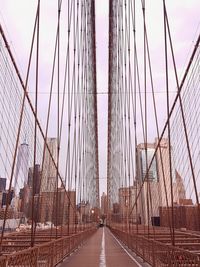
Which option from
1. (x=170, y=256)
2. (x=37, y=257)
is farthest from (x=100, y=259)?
(x=170, y=256)

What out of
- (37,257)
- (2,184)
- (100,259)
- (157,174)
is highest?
(157,174)

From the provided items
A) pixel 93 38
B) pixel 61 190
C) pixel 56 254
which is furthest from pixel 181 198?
pixel 93 38

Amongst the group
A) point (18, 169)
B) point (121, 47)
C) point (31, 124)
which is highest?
point (121, 47)

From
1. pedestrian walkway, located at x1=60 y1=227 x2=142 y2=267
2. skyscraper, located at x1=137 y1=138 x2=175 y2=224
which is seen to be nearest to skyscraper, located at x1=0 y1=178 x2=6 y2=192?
pedestrian walkway, located at x1=60 y1=227 x2=142 y2=267

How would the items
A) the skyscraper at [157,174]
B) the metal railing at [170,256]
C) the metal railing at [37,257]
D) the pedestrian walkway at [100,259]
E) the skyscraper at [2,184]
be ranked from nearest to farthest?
1. the metal railing at [37,257]
2. the metal railing at [170,256]
3. the pedestrian walkway at [100,259]
4. the skyscraper at [2,184]
5. the skyscraper at [157,174]

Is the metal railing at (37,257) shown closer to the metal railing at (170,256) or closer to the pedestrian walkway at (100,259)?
the pedestrian walkway at (100,259)

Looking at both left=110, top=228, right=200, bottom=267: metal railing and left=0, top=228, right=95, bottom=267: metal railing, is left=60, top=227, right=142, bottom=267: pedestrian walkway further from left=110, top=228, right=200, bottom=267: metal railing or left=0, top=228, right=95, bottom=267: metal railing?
left=110, top=228, right=200, bottom=267: metal railing

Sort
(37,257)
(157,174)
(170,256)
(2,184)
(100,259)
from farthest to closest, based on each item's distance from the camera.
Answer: (157,174), (2,184), (100,259), (37,257), (170,256)

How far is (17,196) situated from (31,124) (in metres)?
3.26

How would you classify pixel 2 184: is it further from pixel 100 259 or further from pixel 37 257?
pixel 37 257

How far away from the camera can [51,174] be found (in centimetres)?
2531

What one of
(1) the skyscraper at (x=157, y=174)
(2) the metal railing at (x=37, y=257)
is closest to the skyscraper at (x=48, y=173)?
(1) the skyscraper at (x=157, y=174)

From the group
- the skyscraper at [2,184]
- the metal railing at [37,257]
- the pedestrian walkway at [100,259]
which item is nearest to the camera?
the metal railing at [37,257]

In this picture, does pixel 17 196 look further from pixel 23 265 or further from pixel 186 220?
pixel 23 265
